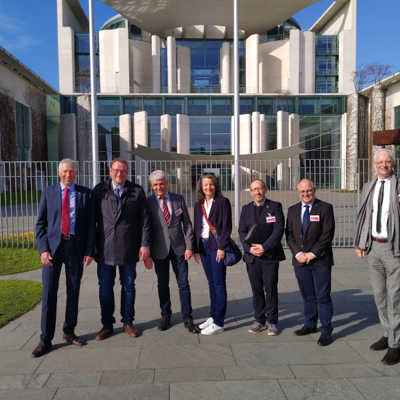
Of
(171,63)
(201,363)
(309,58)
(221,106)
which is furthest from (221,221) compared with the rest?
(309,58)

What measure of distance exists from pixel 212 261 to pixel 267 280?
605mm

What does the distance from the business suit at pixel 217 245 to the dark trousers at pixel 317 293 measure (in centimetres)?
82

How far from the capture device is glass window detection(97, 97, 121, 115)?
31.8m

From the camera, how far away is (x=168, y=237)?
3934mm

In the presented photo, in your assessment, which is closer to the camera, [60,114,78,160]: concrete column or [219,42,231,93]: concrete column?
[60,114,78,160]: concrete column

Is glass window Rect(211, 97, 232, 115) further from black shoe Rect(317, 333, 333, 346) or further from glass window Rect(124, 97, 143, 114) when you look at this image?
black shoe Rect(317, 333, 333, 346)

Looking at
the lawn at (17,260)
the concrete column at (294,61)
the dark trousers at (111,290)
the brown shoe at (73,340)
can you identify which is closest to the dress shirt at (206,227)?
the dark trousers at (111,290)

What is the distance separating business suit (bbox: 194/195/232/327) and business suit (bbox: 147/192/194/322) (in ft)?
0.43

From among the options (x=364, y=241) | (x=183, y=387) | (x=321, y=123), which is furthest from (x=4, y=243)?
(x=321, y=123)

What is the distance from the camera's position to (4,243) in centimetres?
927

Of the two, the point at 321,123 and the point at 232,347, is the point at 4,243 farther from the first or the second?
the point at 321,123

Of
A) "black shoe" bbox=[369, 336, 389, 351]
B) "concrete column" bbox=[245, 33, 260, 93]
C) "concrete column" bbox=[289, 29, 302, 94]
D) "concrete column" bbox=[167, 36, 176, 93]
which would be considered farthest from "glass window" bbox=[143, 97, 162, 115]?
"black shoe" bbox=[369, 336, 389, 351]

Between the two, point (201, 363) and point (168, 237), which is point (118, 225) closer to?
point (168, 237)

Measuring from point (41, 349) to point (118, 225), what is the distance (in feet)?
4.40
